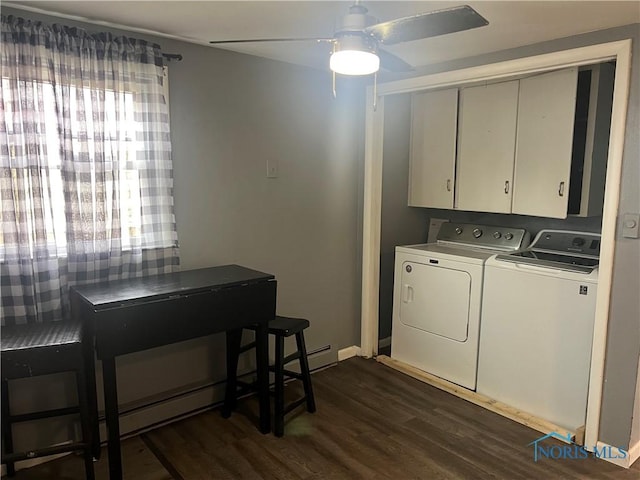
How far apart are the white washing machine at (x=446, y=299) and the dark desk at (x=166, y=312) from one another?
52.7 inches

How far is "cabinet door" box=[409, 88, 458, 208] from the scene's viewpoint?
141 inches

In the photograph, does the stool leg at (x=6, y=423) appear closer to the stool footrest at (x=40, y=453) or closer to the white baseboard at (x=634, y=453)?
the stool footrest at (x=40, y=453)

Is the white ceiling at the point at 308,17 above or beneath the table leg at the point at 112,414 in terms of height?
above

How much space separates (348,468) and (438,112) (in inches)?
101

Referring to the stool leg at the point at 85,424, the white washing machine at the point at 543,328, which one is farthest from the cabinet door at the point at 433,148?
the stool leg at the point at 85,424

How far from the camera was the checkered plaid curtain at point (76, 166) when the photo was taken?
87.3 inches

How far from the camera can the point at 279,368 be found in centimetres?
275

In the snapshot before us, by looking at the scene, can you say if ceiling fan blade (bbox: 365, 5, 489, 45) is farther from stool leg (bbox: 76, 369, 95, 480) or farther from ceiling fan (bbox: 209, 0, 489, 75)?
stool leg (bbox: 76, 369, 95, 480)

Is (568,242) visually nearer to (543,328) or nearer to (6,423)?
(543,328)

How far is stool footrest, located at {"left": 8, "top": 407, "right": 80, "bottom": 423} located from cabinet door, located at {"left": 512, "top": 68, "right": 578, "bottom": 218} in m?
2.90

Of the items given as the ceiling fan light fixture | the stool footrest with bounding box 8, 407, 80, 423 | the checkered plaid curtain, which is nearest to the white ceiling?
the checkered plaid curtain

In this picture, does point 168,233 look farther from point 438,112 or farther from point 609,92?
point 609,92

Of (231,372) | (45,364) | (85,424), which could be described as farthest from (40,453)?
(231,372)

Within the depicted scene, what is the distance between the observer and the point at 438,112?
3.64 m
